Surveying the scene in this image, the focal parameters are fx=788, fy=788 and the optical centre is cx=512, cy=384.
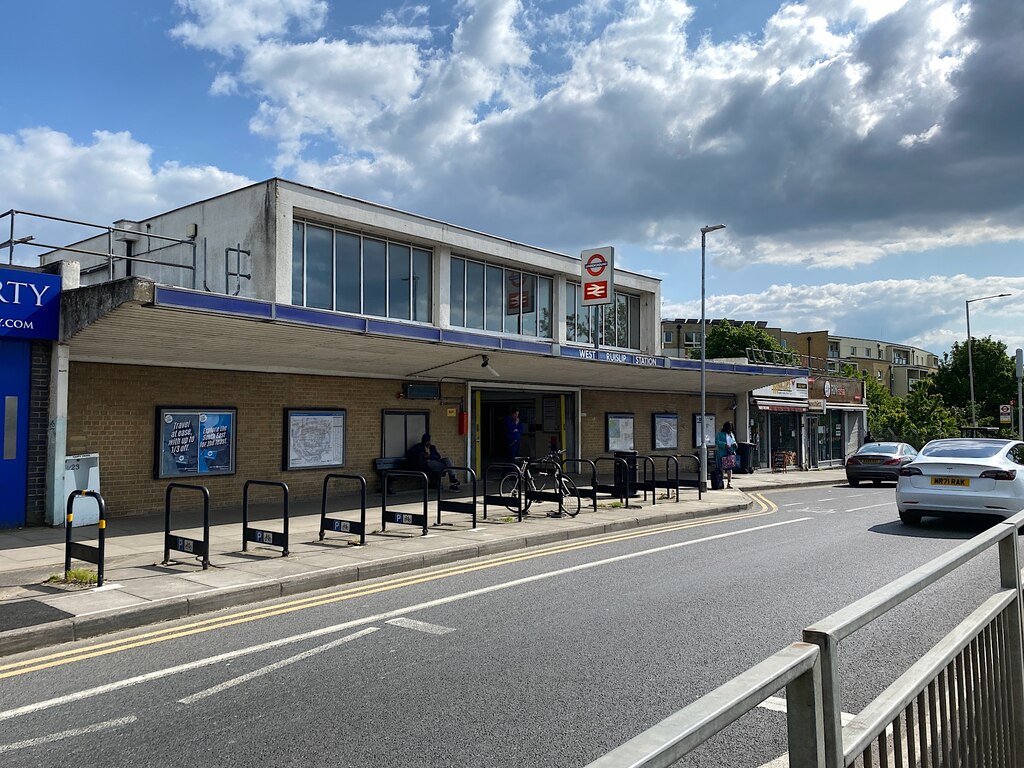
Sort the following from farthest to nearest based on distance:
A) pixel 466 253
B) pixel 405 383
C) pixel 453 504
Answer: pixel 466 253, pixel 405 383, pixel 453 504

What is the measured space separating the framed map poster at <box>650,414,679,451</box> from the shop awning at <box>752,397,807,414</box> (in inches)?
179

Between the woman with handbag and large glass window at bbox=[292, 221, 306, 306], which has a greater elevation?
large glass window at bbox=[292, 221, 306, 306]

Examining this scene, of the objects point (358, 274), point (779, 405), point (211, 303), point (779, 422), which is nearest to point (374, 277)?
point (358, 274)

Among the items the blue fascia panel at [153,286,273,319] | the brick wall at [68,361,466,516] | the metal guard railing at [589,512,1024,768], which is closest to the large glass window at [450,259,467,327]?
the brick wall at [68,361,466,516]

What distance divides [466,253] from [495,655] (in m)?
17.3

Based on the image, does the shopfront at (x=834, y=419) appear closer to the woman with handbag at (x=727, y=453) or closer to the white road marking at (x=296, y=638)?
the woman with handbag at (x=727, y=453)

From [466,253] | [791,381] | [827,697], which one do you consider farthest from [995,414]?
[827,697]

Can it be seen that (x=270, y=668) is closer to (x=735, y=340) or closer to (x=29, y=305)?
(x=29, y=305)

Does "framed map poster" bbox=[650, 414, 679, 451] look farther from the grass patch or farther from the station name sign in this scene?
the grass patch

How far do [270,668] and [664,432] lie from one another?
23110 millimetres

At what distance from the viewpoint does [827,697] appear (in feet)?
6.37

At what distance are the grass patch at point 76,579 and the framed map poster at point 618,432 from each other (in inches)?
730

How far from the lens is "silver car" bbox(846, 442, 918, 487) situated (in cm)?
2430

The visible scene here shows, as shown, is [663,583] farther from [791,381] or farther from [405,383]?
[791,381]
